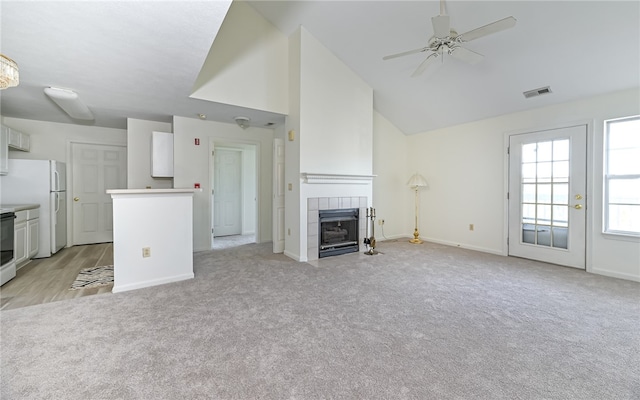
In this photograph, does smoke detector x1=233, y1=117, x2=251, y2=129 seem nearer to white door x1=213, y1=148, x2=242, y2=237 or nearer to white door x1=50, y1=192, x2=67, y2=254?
white door x1=213, y1=148, x2=242, y2=237

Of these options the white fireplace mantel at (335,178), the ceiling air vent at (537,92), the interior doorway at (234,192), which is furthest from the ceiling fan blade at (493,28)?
the interior doorway at (234,192)

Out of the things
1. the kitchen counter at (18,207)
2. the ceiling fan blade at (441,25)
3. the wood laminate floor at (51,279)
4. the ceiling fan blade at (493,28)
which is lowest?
the wood laminate floor at (51,279)

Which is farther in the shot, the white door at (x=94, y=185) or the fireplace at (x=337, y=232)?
the white door at (x=94, y=185)

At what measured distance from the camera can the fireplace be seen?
4520mm

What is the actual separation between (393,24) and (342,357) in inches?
155

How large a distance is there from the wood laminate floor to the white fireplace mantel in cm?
283

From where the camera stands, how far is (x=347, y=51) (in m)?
4.41

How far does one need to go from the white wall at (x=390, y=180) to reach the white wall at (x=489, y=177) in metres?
0.16

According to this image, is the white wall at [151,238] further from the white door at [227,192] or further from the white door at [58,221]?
the white door at [227,192]

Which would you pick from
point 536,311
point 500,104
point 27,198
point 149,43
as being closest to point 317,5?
point 149,43

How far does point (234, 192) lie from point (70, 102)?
3358 mm

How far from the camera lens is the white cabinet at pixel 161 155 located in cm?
459

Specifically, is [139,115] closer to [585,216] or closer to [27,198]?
[27,198]

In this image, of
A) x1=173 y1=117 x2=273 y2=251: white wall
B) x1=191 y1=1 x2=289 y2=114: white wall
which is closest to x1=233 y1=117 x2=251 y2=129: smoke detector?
x1=173 y1=117 x2=273 y2=251: white wall
